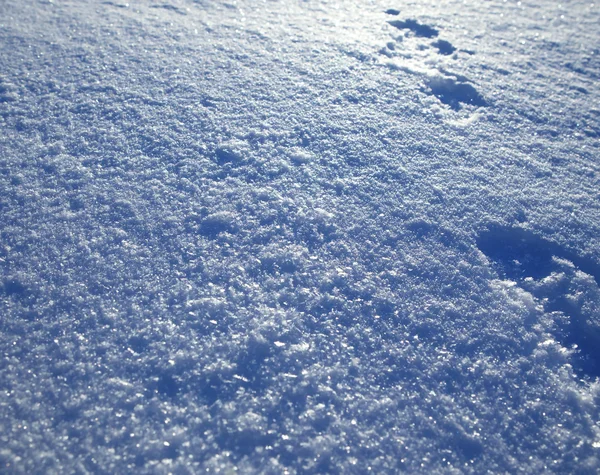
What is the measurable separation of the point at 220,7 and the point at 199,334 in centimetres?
163

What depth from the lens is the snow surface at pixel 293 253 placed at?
896mm

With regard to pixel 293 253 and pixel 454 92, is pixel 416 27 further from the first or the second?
pixel 293 253

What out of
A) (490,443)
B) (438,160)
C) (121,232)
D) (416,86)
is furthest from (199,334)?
(416,86)

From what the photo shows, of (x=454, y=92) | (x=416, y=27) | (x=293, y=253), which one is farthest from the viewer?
(x=416, y=27)

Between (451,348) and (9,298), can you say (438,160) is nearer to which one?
(451,348)

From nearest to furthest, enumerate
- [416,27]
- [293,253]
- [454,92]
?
[293,253], [454,92], [416,27]

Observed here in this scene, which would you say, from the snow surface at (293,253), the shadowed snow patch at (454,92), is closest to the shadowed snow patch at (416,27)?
the snow surface at (293,253)

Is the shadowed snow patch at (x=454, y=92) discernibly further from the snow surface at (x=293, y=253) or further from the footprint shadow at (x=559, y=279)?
the footprint shadow at (x=559, y=279)

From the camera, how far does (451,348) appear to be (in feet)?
3.37

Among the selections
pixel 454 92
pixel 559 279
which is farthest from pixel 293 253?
pixel 454 92

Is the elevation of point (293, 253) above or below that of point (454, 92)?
below

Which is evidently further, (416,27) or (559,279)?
(416,27)

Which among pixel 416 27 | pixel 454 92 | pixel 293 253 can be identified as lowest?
pixel 293 253

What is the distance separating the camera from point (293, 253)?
1161 mm
